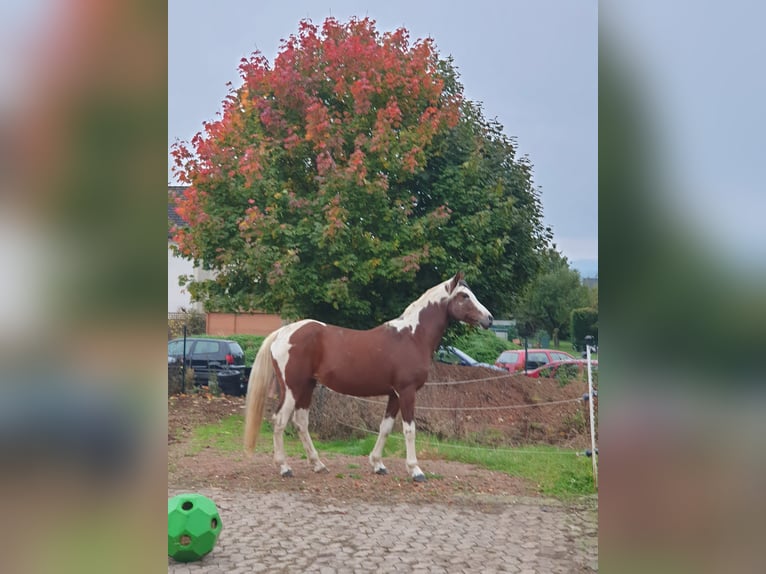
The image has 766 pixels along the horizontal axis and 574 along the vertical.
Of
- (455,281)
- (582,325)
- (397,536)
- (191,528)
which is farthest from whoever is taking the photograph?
(455,281)

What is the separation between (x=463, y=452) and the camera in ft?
21.1

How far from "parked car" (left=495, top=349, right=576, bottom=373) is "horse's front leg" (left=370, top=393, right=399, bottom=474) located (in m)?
0.94

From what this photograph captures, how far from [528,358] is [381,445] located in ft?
4.76

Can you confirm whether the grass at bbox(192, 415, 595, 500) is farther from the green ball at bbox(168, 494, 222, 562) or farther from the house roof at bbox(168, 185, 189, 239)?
the house roof at bbox(168, 185, 189, 239)

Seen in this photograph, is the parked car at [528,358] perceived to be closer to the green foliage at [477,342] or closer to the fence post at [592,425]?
the green foliage at [477,342]

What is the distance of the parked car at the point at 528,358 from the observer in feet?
20.2

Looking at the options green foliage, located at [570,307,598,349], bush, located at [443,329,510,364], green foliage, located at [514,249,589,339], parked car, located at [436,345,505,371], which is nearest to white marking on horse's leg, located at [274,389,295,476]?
parked car, located at [436,345,505,371]

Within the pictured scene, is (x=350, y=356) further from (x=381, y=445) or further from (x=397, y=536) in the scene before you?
(x=397, y=536)

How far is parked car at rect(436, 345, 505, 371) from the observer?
6.34 m

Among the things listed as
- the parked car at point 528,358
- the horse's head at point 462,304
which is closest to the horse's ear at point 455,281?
the horse's head at point 462,304

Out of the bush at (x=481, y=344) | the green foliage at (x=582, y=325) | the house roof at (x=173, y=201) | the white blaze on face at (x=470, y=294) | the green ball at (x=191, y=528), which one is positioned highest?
the house roof at (x=173, y=201)

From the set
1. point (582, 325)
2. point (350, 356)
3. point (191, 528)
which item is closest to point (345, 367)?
point (350, 356)

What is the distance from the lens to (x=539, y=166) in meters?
6.05
